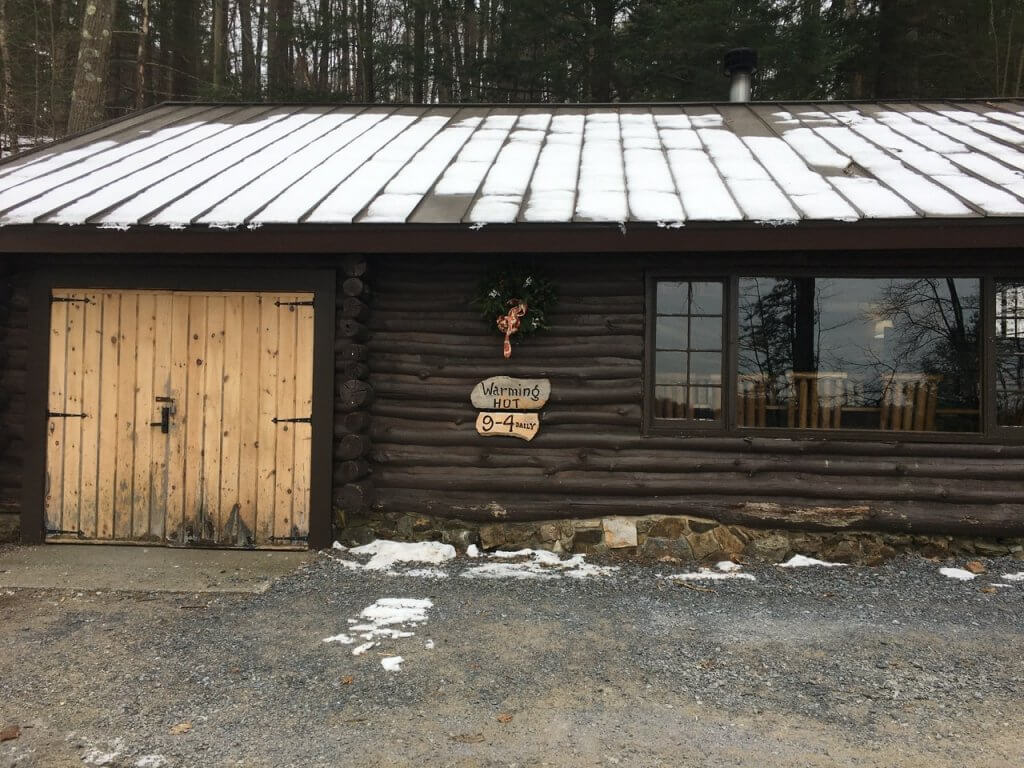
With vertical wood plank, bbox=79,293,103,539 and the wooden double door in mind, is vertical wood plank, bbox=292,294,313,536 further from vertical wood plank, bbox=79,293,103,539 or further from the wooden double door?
vertical wood plank, bbox=79,293,103,539

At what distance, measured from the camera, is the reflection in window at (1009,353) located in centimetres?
547

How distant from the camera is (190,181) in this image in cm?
607

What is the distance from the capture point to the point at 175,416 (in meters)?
5.77

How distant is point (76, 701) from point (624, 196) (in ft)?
16.0

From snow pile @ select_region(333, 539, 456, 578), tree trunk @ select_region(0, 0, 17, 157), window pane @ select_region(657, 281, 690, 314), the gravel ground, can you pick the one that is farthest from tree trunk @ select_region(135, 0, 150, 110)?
the gravel ground

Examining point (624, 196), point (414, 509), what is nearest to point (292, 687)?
point (414, 509)

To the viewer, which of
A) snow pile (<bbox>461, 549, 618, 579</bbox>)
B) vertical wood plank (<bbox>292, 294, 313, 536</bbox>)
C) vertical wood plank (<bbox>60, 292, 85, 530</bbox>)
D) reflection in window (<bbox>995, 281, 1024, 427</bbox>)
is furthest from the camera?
vertical wood plank (<bbox>60, 292, 85, 530</bbox>)

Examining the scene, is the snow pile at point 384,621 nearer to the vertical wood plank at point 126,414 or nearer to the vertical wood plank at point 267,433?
the vertical wood plank at point 267,433

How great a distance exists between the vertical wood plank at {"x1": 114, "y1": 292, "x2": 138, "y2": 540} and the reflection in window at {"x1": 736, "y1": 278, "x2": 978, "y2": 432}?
17.0ft

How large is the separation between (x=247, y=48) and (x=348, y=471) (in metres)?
16.1

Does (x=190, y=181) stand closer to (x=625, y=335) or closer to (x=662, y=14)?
(x=625, y=335)

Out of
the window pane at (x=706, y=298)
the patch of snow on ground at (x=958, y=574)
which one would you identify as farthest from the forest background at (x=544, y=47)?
the patch of snow on ground at (x=958, y=574)

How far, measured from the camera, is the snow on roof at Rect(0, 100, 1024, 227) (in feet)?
17.0

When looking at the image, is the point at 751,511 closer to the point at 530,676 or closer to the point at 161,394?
the point at 530,676
